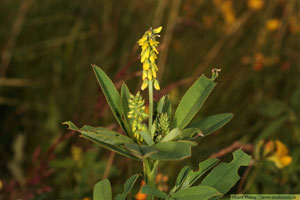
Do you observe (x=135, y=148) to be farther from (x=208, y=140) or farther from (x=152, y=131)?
(x=208, y=140)

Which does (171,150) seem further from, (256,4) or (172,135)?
(256,4)

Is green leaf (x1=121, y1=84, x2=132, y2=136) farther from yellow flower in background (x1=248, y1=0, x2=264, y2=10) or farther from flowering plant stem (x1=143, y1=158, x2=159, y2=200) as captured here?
yellow flower in background (x1=248, y1=0, x2=264, y2=10)

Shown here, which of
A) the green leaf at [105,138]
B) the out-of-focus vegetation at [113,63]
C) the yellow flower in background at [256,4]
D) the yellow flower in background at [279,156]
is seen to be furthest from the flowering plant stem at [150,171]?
the yellow flower in background at [256,4]

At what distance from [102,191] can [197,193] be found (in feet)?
0.53

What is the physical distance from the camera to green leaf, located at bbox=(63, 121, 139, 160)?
1.83 ft

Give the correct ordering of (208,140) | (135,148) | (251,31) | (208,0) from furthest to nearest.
A: (208,0) → (251,31) → (208,140) → (135,148)

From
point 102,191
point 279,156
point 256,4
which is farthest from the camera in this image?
point 256,4

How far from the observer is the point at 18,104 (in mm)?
2037

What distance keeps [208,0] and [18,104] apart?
54.5 inches

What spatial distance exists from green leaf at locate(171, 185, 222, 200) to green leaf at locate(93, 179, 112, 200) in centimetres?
11

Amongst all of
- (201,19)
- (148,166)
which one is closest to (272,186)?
(148,166)

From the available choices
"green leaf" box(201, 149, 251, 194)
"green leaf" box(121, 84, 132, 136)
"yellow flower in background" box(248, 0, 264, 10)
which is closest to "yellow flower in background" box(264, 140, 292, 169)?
"green leaf" box(201, 149, 251, 194)

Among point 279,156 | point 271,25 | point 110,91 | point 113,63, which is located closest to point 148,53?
point 110,91

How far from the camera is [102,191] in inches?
24.8
